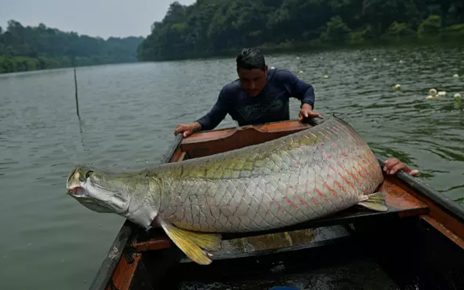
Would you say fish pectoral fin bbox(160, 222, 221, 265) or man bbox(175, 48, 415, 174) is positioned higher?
man bbox(175, 48, 415, 174)

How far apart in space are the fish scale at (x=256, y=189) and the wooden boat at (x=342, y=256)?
0.41 feet

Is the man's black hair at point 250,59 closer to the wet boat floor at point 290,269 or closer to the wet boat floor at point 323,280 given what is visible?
the wet boat floor at point 290,269

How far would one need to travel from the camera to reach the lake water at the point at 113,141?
256 inches

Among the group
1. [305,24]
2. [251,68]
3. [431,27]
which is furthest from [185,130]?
[305,24]

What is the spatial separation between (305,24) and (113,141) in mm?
69773

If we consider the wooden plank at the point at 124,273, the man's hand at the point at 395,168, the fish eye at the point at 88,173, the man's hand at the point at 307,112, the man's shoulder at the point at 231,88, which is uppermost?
the man's shoulder at the point at 231,88

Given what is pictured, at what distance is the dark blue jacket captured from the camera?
6055 millimetres

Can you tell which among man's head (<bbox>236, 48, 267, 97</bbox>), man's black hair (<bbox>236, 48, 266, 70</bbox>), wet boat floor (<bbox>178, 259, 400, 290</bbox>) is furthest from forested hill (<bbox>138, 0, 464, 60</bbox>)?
wet boat floor (<bbox>178, 259, 400, 290</bbox>)

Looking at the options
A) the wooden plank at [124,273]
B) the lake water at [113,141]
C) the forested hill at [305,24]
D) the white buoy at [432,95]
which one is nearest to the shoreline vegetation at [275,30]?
the forested hill at [305,24]

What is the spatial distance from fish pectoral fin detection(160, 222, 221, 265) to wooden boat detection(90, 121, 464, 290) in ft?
0.33

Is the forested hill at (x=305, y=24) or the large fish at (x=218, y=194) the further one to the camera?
the forested hill at (x=305, y=24)

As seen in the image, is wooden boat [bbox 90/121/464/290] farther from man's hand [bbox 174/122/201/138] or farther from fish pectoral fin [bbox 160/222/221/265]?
man's hand [bbox 174/122/201/138]

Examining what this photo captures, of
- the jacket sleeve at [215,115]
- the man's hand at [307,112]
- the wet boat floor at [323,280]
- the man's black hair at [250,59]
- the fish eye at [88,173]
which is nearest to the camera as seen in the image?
the fish eye at [88,173]

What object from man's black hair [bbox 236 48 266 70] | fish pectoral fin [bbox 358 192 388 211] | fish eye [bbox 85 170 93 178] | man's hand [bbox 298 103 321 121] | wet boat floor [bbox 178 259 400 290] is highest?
man's black hair [bbox 236 48 266 70]
